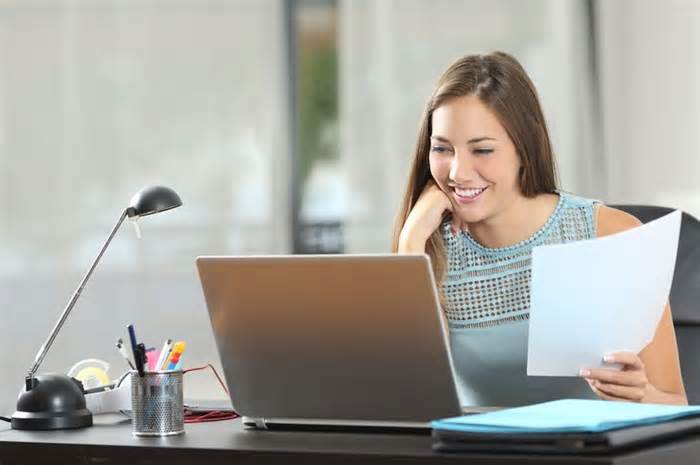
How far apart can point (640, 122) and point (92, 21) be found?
177cm

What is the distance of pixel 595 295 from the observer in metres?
1.45

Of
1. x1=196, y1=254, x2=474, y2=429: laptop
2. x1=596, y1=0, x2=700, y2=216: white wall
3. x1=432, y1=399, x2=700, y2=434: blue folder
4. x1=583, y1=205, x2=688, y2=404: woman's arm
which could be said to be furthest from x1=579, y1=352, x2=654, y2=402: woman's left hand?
x1=596, y1=0, x2=700, y2=216: white wall

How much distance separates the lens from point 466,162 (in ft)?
6.19

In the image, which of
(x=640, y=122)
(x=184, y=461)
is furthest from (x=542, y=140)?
(x=640, y=122)

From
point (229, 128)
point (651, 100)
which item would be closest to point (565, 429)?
point (651, 100)

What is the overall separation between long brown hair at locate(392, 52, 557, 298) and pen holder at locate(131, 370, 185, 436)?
0.70 metres

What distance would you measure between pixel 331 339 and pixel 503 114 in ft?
2.26

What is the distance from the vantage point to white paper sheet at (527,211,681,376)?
1427 millimetres

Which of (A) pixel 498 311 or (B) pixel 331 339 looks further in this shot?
(A) pixel 498 311

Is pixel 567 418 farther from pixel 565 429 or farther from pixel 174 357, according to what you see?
pixel 174 357

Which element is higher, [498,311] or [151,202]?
[151,202]

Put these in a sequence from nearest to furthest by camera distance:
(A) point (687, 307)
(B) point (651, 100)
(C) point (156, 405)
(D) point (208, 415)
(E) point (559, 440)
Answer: (E) point (559, 440) < (C) point (156, 405) < (D) point (208, 415) < (A) point (687, 307) < (B) point (651, 100)

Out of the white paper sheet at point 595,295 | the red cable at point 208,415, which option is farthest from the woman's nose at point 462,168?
the red cable at point 208,415

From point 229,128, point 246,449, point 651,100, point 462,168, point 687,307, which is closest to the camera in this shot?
point 246,449
